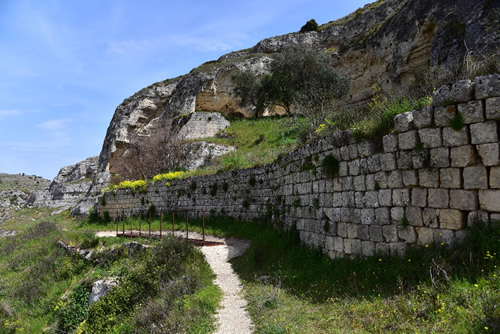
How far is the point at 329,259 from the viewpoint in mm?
8023

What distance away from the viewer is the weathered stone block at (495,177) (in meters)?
5.10

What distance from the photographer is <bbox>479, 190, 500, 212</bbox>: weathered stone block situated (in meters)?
5.10

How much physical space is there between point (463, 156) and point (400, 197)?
135 cm

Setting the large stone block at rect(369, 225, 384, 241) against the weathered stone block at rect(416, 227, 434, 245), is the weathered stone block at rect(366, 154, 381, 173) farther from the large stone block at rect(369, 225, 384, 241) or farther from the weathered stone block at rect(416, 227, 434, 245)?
the weathered stone block at rect(416, 227, 434, 245)

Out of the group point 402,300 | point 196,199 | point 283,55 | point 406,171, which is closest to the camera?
point 402,300

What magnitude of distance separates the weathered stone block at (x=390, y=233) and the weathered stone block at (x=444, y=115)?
2.07 metres

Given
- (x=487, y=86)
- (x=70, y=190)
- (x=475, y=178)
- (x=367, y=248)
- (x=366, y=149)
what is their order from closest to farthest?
(x=487, y=86), (x=475, y=178), (x=367, y=248), (x=366, y=149), (x=70, y=190)

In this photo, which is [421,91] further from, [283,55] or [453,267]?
[283,55]

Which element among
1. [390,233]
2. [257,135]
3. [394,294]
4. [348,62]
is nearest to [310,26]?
[348,62]

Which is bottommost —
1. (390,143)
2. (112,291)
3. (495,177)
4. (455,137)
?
(112,291)

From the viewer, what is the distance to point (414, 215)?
6.17 meters

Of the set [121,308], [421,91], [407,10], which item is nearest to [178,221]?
[121,308]

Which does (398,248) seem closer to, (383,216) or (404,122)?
(383,216)

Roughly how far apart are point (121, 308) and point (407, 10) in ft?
96.8
